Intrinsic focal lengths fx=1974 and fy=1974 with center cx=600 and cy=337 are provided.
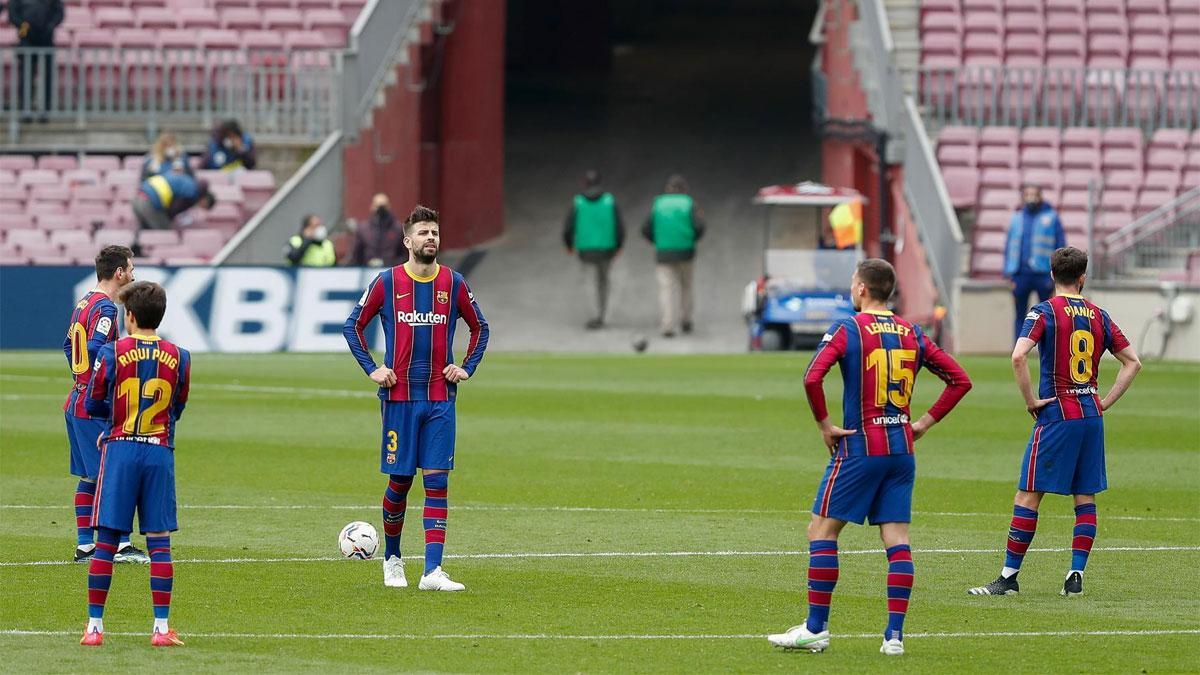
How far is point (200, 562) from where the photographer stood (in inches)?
423

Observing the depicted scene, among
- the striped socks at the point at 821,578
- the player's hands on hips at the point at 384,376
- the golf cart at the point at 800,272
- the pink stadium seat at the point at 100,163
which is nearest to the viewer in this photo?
the striped socks at the point at 821,578

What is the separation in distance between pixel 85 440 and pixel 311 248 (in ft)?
48.5

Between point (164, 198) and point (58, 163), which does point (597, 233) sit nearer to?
point (164, 198)

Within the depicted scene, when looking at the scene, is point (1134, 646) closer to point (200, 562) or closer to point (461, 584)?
point (461, 584)

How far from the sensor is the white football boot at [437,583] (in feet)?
32.6

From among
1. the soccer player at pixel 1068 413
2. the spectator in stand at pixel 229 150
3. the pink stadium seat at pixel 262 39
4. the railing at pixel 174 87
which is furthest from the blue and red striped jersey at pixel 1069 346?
the pink stadium seat at pixel 262 39

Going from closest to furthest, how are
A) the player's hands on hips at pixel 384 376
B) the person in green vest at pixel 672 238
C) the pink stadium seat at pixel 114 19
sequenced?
the player's hands on hips at pixel 384 376 → the person in green vest at pixel 672 238 → the pink stadium seat at pixel 114 19

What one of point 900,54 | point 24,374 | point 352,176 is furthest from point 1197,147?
point 24,374

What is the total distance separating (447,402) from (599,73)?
3848 centimetres

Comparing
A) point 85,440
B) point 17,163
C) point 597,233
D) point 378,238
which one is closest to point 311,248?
point 378,238

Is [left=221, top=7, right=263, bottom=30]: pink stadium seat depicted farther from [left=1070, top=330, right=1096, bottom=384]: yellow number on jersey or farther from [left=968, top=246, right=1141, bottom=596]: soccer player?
[left=1070, top=330, right=1096, bottom=384]: yellow number on jersey

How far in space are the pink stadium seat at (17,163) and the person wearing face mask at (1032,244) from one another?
1375 centimetres

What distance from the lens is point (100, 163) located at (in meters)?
28.2

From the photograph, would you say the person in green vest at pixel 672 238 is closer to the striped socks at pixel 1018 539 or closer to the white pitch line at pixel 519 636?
the striped socks at pixel 1018 539
